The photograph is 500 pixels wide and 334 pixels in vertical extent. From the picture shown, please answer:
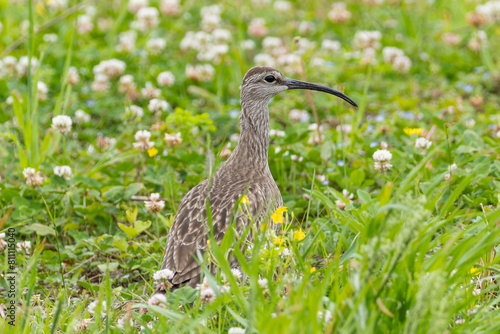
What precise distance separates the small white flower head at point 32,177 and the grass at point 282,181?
10 centimetres

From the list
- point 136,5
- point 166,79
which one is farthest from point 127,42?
point 136,5

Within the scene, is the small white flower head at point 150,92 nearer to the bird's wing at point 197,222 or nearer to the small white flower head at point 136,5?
the small white flower head at point 136,5

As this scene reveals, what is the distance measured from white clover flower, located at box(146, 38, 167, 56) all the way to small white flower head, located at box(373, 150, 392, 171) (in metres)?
4.83

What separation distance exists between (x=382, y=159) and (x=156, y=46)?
4.95 metres

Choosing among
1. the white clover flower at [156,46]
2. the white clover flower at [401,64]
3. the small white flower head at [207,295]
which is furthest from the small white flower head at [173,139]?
the white clover flower at [401,64]

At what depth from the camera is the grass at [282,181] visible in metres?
3.42

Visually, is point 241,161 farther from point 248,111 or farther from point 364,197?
point 364,197

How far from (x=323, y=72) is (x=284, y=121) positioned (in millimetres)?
1210

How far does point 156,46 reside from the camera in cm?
936

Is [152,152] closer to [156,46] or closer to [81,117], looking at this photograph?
[81,117]

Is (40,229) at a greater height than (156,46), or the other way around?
(156,46)

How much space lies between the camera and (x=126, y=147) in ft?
23.8

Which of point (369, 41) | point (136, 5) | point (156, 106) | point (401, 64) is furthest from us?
point (136, 5)

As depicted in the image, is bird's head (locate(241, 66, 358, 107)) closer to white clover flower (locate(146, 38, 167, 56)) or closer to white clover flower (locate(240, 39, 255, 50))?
white clover flower (locate(146, 38, 167, 56))
